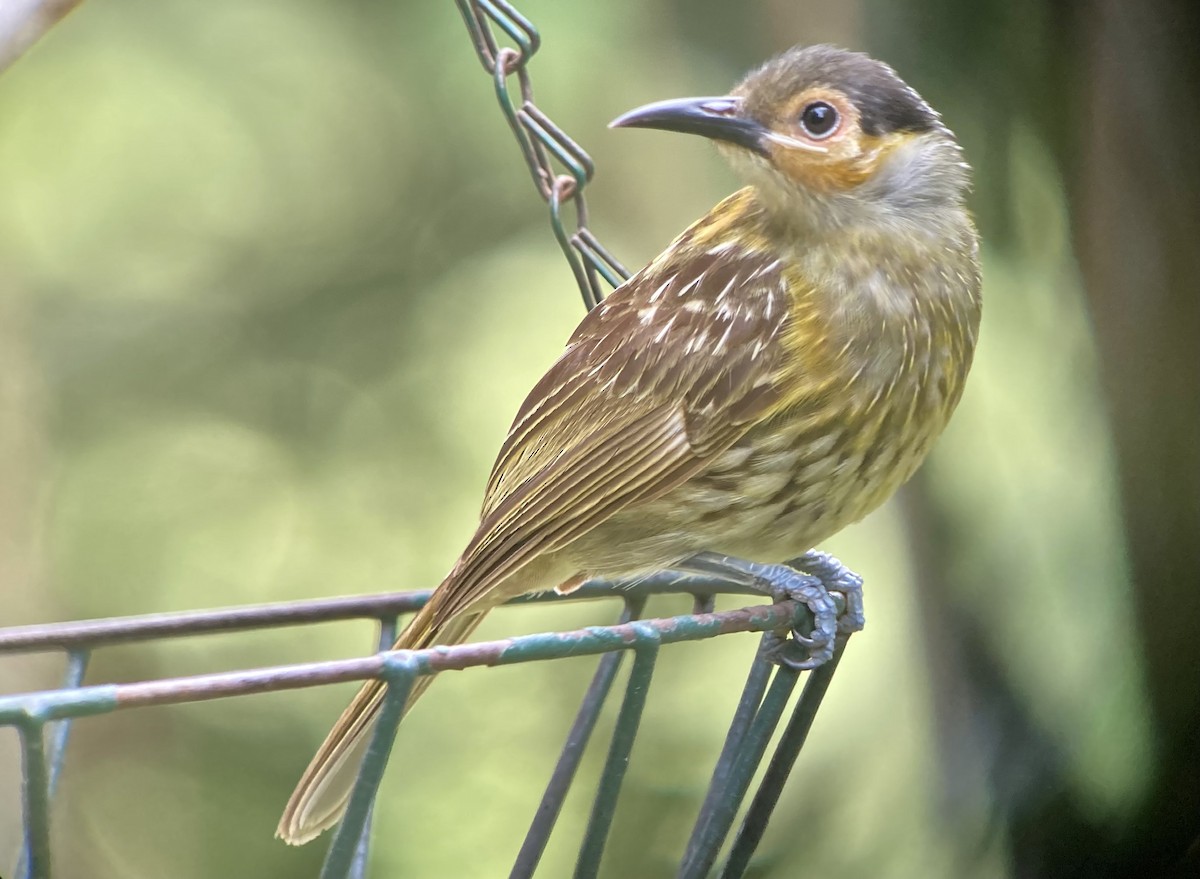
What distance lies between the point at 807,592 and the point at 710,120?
548mm

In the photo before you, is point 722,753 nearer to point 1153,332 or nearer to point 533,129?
point 533,129

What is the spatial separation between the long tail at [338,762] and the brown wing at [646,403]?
0.05 meters

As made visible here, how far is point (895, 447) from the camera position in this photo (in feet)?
4.95

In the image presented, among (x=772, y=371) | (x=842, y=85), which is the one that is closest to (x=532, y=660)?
(x=772, y=371)

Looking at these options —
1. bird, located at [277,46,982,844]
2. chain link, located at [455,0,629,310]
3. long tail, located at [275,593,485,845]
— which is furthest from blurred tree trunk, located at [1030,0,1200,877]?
long tail, located at [275,593,485,845]

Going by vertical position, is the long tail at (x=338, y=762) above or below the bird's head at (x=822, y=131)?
below

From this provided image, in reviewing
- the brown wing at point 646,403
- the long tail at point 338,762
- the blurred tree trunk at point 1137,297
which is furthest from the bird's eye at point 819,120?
the long tail at point 338,762

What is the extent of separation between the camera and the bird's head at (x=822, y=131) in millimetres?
1484

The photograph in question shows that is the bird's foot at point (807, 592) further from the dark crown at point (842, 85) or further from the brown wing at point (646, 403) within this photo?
the dark crown at point (842, 85)

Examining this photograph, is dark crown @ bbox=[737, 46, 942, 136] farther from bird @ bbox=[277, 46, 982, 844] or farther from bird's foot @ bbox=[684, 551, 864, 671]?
bird's foot @ bbox=[684, 551, 864, 671]

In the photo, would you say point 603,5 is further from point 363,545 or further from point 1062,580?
point 1062,580

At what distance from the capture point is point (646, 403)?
1.54 metres

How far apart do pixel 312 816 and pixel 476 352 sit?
1746 mm

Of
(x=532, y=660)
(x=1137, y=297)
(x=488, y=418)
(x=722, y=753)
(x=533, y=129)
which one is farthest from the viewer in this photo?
(x=488, y=418)
